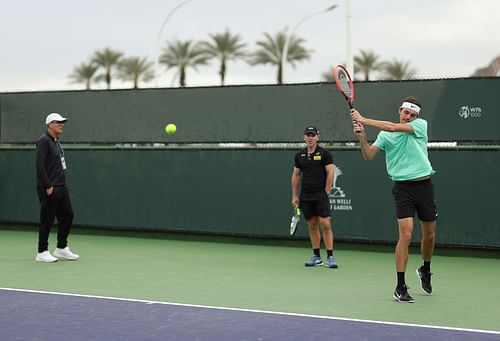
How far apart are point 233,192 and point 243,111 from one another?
48.4 inches

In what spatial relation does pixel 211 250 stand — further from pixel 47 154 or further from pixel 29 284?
pixel 29 284

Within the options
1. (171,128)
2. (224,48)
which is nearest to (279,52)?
(224,48)

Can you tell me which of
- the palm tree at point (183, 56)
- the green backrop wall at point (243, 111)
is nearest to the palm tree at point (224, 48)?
the palm tree at point (183, 56)

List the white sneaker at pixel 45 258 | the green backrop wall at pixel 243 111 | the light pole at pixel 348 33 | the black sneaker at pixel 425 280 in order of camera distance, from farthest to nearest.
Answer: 1. the light pole at pixel 348 33
2. the green backrop wall at pixel 243 111
3. the white sneaker at pixel 45 258
4. the black sneaker at pixel 425 280

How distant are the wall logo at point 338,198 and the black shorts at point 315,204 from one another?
5.53ft

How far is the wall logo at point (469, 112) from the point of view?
35.8 ft

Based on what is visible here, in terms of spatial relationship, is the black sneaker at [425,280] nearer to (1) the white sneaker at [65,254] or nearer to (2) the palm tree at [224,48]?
(1) the white sneaker at [65,254]

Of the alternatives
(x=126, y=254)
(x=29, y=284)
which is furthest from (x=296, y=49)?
(x=29, y=284)

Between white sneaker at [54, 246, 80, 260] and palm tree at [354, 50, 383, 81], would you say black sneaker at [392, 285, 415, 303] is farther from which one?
palm tree at [354, 50, 383, 81]

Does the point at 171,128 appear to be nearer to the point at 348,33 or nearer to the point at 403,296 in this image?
the point at 403,296

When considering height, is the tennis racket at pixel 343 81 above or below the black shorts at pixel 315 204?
above

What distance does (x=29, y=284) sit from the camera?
27.5ft

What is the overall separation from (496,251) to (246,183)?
3.71m

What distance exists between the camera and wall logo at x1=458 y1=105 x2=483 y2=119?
10922 mm
